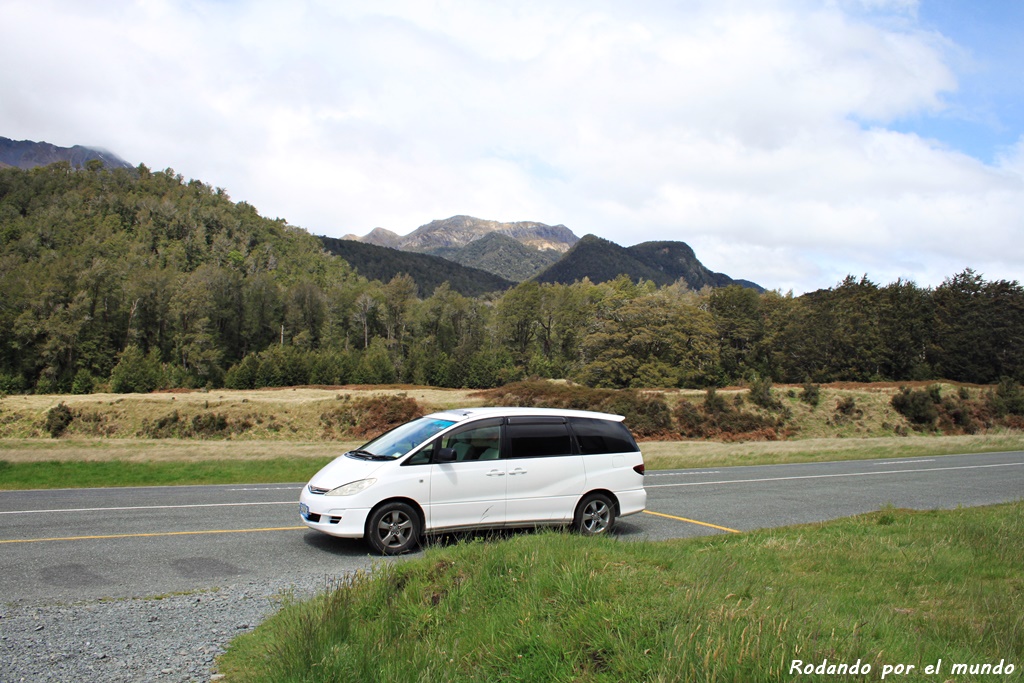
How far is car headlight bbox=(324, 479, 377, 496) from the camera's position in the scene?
8.79 m

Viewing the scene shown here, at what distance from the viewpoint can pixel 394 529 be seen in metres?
8.90

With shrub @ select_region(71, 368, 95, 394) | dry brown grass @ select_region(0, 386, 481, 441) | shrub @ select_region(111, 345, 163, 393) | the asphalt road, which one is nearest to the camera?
the asphalt road

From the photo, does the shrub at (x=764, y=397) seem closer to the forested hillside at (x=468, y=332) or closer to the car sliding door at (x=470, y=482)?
the forested hillside at (x=468, y=332)

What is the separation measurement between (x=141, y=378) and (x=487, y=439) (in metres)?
69.1

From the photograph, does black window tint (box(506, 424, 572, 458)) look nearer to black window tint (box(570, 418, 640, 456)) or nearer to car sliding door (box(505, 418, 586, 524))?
car sliding door (box(505, 418, 586, 524))

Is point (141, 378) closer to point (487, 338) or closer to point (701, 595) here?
point (487, 338)

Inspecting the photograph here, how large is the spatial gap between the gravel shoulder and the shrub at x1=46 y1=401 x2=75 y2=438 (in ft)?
124

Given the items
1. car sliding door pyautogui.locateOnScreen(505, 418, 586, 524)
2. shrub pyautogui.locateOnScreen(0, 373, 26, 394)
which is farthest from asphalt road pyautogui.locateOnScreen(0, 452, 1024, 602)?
shrub pyautogui.locateOnScreen(0, 373, 26, 394)

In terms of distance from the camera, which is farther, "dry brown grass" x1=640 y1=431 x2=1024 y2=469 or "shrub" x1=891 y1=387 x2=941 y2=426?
"shrub" x1=891 y1=387 x2=941 y2=426

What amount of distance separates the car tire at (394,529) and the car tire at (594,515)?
2.37 meters

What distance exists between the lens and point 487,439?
958cm

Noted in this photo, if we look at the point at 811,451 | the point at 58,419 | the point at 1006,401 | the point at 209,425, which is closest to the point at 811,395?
the point at 1006,401

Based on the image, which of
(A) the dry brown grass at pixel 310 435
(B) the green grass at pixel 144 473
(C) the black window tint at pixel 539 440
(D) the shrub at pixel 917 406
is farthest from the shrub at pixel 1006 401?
(C) the black window tint at pixel 539 440

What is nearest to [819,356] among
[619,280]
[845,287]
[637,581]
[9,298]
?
[845,287]
